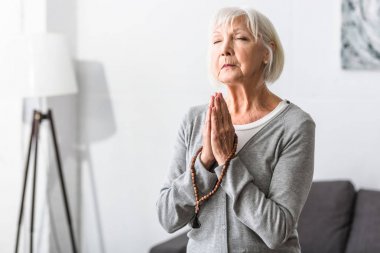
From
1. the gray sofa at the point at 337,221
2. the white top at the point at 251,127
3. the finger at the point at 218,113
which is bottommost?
the gray sofa at the point at 337,221

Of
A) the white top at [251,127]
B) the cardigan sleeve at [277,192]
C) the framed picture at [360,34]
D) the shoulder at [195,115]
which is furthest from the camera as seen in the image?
the framed picture at [360,34]

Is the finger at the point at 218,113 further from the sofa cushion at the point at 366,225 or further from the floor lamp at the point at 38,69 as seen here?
the floor lamp at the point at 38,69

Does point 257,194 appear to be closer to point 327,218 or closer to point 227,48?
point 227,48

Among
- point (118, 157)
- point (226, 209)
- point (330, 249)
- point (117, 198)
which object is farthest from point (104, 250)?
point (226, 209)

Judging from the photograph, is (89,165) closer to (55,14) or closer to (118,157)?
(118,157)

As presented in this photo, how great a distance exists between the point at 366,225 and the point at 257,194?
1.52 meters

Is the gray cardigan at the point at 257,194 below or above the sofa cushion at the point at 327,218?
above

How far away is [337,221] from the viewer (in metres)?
2.83

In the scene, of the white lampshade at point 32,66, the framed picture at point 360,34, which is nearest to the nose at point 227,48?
the framed picture at point 360,34

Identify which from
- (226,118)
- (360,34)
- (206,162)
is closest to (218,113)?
(226,118)

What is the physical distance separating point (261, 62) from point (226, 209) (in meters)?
0.40

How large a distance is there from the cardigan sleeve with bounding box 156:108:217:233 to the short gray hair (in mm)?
257

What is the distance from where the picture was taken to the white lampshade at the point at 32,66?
3152 millimetres

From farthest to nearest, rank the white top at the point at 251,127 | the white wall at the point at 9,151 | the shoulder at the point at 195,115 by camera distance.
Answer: the white wall at the point at 9,151 → the shoulder at the point at 195,115 → the white top at the point at 251,127
